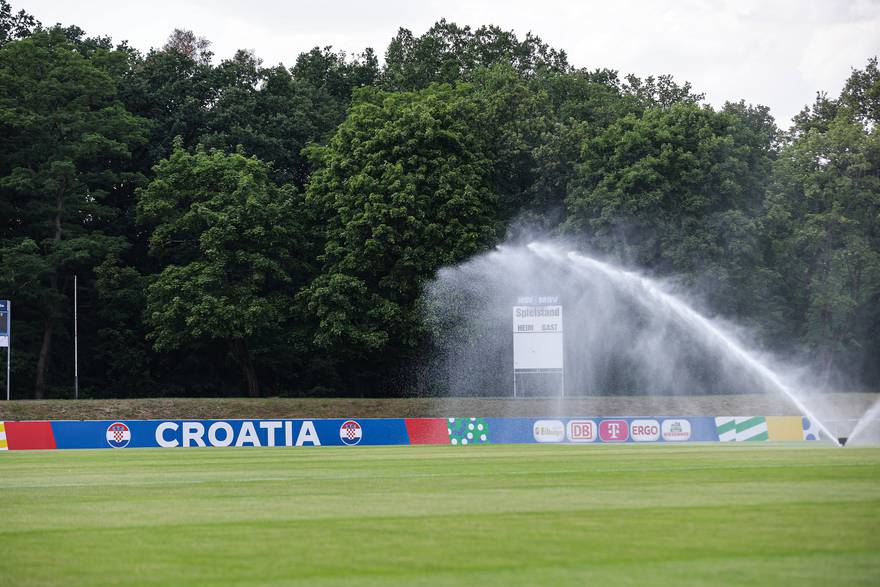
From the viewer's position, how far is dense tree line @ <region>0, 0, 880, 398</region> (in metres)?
68.2

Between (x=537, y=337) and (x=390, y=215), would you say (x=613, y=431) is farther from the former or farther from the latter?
(x=390, y=215)

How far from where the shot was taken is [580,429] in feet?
171

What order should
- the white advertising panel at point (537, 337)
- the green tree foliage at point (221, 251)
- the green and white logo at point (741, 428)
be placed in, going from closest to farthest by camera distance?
the green and white logo at point (741, 428) → the white advertising panel at point (537, 337) → the green tree foliage at point (221, 251)

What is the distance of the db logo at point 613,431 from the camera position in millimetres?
52062

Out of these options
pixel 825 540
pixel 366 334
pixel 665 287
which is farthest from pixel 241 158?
pixel 825 540

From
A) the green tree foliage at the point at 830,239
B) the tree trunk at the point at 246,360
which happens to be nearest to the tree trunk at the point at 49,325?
the tree trunk at the point at 246,360

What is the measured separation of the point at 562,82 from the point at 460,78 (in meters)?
9.34

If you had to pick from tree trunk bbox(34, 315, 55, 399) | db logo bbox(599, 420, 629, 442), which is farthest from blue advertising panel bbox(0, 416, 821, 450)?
tree trunk bbox(34, 315, 55, 399)

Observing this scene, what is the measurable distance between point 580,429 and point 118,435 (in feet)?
62.8

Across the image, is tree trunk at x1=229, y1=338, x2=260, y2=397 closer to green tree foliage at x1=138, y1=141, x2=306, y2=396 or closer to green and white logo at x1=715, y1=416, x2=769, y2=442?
green tree foliage at x1=138, y1=141, x2=306, y2=396

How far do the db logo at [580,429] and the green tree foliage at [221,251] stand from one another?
2193 centimetres

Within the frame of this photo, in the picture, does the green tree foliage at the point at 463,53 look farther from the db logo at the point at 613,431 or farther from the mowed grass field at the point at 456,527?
the mowed grass field at the point at 456,527

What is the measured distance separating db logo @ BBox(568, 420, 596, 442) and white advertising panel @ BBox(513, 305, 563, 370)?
216 inches

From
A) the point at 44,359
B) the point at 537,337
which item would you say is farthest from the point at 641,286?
the point at 44,359
